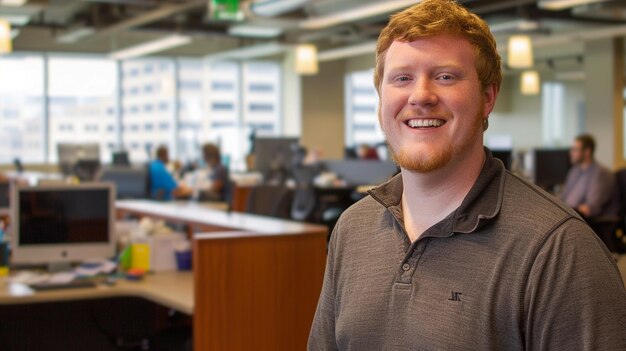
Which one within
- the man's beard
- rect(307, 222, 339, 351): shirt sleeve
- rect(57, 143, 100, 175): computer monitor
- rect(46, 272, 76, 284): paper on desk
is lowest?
rect(46, 272, 76, 284): paper on desk

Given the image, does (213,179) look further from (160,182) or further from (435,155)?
(435,155)

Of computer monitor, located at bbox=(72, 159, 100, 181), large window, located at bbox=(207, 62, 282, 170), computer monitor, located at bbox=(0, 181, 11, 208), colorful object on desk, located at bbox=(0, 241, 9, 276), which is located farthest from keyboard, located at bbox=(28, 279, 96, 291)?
large window, located at bbox=(207, 62, 282, 170)

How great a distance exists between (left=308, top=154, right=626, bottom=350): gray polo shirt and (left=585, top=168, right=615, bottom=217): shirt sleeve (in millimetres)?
6101

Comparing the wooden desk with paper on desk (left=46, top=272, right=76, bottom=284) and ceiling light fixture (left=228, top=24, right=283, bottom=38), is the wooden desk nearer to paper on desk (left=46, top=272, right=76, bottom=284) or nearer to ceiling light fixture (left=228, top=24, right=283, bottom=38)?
paper on desk (left=46, top=272, right=76, bottom=284)

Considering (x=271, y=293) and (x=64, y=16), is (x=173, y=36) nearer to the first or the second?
(x=64, y=16)

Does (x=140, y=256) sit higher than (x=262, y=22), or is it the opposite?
(x=262, y=22)

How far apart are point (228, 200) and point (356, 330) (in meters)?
7.66

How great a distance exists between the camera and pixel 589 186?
7.29 meters

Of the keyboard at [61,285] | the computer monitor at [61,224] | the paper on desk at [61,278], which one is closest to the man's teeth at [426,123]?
the keyboard at [61,285]

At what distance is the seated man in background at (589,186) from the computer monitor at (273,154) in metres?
4.54

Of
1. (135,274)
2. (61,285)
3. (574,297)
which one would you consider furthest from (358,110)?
(574,297)

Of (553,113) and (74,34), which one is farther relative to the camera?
(553,113)

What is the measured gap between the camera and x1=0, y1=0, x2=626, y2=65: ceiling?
9.91m

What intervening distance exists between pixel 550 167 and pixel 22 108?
9329 millimetres
